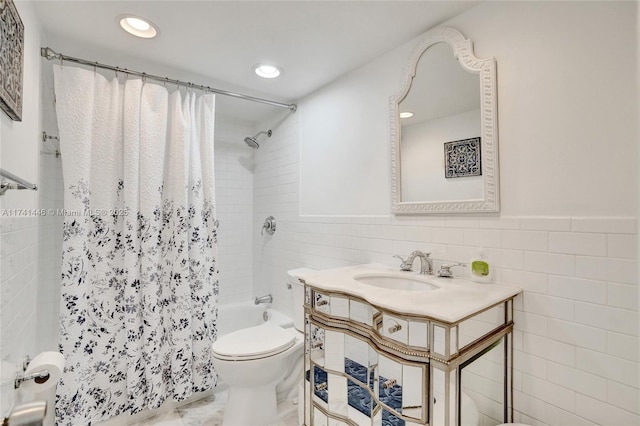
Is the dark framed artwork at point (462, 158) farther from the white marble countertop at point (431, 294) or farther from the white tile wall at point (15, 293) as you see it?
the white tile wall at point (15, 293)

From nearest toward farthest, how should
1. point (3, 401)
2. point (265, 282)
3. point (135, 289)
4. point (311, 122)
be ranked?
point (3, 401) < point (135, 289) < point (311, 122) < point (265, 282)

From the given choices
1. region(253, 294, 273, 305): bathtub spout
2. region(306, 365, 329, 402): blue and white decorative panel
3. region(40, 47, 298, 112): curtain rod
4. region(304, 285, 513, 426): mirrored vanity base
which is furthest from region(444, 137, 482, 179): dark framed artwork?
region(253, 294, 273, 305): bathtub spout

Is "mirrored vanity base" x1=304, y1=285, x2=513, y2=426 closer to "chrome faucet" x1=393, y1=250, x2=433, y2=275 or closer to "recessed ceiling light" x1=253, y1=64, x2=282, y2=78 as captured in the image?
"chrome faucet" x1=393, y1=250, x2=433, y2=275

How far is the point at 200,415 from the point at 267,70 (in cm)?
230

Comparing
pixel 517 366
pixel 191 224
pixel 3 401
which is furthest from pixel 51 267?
pixel 517 366

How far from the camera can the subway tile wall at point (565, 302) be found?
3.43ft

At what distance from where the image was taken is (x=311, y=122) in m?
2.42

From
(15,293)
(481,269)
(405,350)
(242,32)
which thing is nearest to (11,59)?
(15,293)

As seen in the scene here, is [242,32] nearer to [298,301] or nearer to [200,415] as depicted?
[298,301]

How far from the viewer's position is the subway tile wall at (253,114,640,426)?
1.05m

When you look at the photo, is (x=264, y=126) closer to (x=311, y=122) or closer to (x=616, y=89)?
(x=311, y=122)

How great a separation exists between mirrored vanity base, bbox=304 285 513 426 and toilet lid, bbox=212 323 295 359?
1.12 ft

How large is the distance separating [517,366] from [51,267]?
281cm

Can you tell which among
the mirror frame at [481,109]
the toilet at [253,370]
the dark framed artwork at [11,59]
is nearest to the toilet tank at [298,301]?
the toilet at [253,370]
